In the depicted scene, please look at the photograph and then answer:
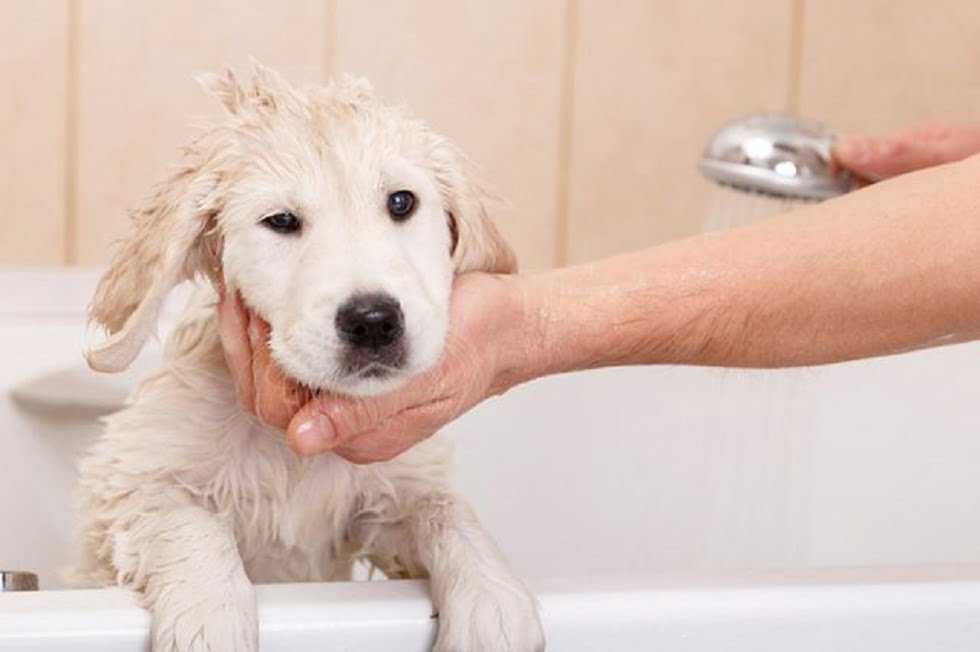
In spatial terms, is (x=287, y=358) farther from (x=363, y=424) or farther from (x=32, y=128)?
(x=32, y=128)

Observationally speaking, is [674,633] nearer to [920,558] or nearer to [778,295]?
[778,295]

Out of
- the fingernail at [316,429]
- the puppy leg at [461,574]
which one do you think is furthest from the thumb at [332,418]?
the puppy leg at [461,574]

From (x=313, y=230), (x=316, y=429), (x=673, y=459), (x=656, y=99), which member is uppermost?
(x=656, y=99)

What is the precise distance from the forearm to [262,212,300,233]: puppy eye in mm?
155

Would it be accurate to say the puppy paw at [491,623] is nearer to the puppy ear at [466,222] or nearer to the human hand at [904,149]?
the puppy ear at [466,222]

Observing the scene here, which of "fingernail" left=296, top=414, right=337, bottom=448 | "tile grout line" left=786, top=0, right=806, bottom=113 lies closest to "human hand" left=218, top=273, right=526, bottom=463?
"fingernail" left=296, top=414, right=337, bottom=448

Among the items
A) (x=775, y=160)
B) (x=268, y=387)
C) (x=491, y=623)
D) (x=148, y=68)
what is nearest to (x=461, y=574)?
(x=491, y=623)

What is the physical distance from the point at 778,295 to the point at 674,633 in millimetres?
249

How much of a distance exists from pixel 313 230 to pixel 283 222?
26 millimetres

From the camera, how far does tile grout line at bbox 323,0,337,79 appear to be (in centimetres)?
205

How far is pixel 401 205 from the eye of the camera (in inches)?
44.4

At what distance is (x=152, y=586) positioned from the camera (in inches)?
40.9

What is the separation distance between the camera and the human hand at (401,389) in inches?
41.4

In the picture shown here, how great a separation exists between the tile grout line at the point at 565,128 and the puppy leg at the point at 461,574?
95cm
